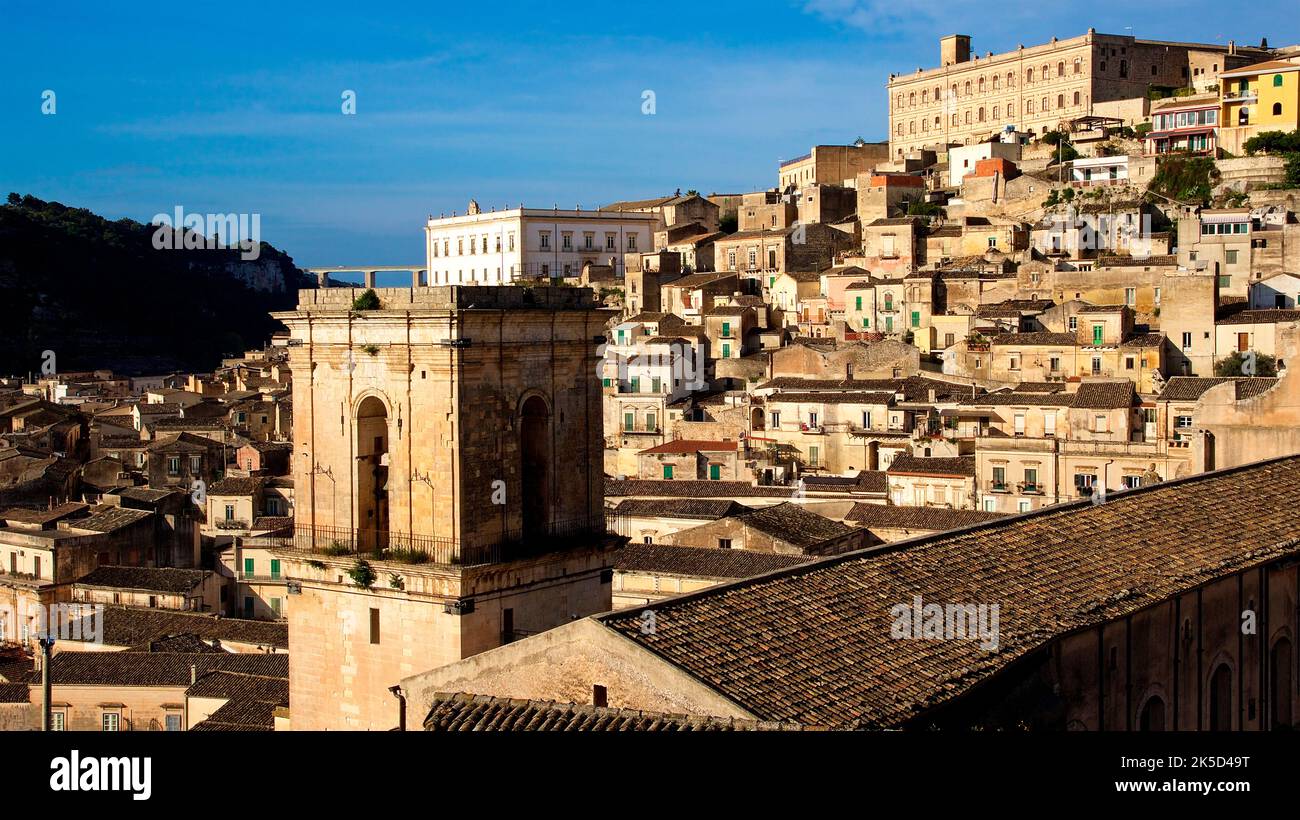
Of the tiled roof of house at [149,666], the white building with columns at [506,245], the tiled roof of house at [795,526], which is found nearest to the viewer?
the tiled roof of house at [149,666]

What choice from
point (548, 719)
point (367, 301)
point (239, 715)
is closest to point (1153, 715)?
point (548, 719)

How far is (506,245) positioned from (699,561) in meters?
39.2

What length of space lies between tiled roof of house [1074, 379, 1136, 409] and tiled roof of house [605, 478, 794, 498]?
8.60m

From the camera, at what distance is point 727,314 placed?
57.6 meters

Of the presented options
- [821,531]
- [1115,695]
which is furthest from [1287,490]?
[821,531]

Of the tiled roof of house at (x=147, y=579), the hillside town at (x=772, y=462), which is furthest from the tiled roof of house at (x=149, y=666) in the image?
the tiled roof of house at (x=147, y=579)

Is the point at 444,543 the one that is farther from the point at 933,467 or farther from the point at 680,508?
the point at 933,467

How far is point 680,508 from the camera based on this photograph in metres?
35.7

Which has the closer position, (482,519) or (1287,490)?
(482,519)

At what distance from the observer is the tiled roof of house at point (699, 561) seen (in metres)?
28.9

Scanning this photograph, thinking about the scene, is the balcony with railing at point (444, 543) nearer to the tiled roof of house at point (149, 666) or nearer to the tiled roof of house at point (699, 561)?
the tiled roof of house at point (149, 666)

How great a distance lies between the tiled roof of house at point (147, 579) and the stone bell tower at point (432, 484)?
76.7 feet

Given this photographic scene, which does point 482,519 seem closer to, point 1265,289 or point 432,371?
point 432,371
